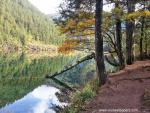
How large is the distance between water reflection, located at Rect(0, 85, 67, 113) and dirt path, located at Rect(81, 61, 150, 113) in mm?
4424

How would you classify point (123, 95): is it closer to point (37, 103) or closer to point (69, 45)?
point (37, 103)

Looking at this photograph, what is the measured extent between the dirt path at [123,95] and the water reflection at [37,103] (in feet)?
14.5

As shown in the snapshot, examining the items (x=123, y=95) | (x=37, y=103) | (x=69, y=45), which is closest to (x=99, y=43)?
(x=123, y=95)

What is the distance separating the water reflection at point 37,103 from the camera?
79.0 ft

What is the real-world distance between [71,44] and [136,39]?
13.7 m

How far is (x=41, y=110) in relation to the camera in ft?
76.1

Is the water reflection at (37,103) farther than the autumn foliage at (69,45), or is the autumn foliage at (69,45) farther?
the autumn foliage at (69,45)

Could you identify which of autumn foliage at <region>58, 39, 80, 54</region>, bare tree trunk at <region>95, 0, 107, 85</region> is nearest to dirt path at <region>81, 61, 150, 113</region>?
bare tree trunk at <region>95, 0, 107, 85</region>

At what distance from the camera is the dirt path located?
1352 centimetres

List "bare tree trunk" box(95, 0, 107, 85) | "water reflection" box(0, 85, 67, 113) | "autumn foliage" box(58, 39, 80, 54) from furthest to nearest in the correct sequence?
"autumn foliage" box(58, 39, 80, 54)
"water reflection" box(0, 85, 67, 113)
"bare tree trunk" box(95, 0, 107, 85)

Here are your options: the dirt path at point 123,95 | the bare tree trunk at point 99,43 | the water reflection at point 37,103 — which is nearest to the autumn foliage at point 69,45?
the water reflection at point 37,103

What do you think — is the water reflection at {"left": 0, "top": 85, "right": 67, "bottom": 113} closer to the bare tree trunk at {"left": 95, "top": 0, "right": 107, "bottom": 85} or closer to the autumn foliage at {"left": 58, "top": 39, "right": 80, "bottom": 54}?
the autumn foliage at {"left": 58, "top": 39, "right": 80, "bottom": 54}

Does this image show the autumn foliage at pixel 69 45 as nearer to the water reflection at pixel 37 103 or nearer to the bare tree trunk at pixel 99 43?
the water reflection at pixel 37 103

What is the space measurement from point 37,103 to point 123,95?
12.3 meters
